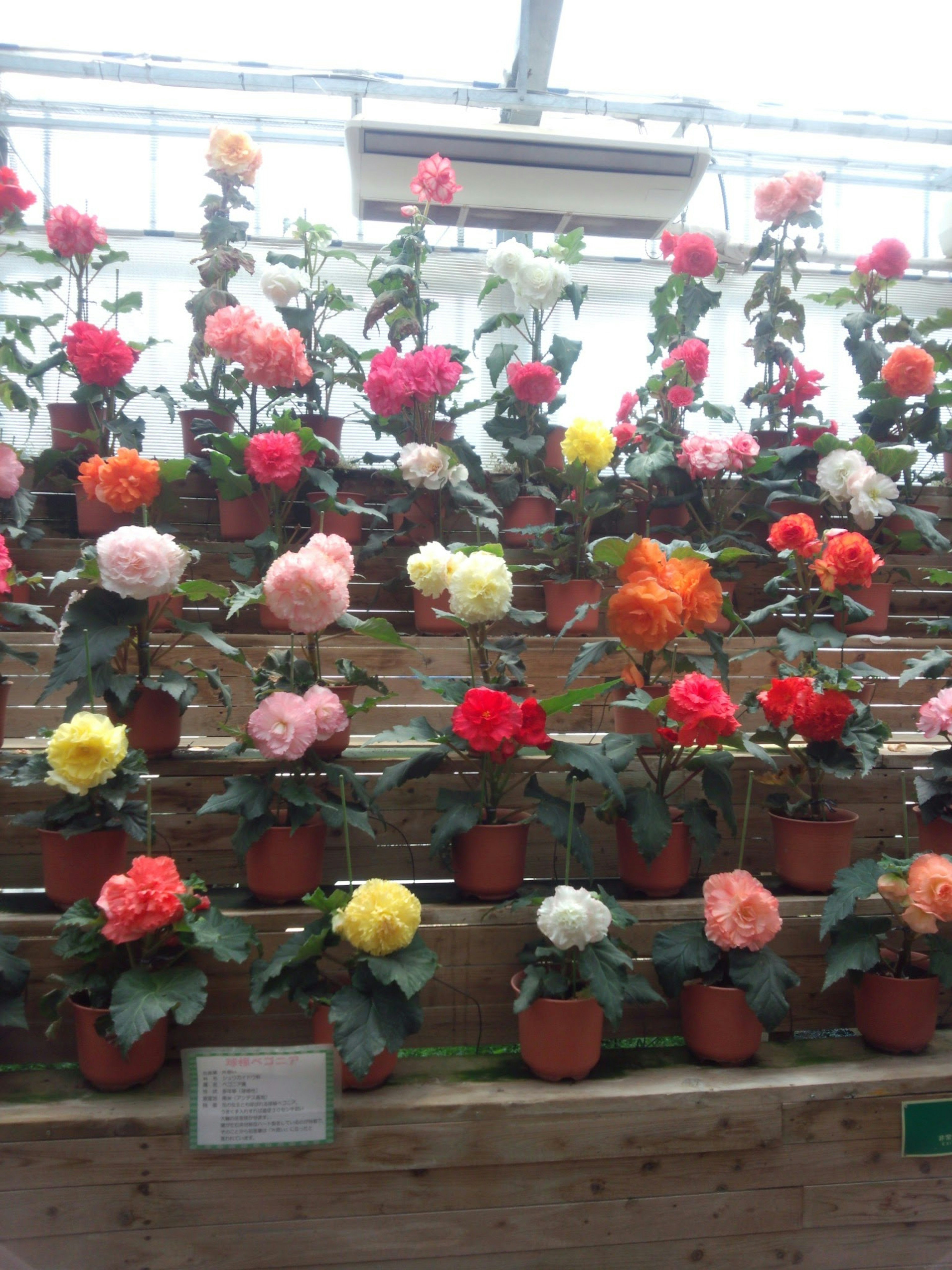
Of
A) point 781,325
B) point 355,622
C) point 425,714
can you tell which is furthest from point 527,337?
point 355,622

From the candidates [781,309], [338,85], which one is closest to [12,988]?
[781,309]

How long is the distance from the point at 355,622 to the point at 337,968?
596mm

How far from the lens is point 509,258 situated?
9.20ft

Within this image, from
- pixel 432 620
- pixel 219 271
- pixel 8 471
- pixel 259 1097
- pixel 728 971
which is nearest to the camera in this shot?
pixel 259 1097

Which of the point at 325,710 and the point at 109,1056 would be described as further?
the point at 325,710

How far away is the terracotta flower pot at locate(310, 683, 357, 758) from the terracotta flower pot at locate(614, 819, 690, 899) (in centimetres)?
54

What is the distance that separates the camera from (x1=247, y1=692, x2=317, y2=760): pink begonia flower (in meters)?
1.46

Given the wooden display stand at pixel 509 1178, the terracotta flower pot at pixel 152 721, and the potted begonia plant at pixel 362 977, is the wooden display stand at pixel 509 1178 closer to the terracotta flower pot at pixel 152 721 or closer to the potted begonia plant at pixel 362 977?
the potted begonia plant at pixel 362 977

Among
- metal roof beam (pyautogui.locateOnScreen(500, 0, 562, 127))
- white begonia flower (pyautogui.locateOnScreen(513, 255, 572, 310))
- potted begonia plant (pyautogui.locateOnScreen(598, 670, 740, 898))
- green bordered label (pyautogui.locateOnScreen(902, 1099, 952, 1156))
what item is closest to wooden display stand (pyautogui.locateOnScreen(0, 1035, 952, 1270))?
green bordered label (pyautogui.locateOnScreen(902, 1099, 952, 1156))

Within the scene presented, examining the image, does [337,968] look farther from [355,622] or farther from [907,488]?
[907,488]

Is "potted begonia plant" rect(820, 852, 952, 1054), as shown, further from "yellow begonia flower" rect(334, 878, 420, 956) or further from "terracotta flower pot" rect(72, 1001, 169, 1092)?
"terracotta flower pot" rect(72, 1001, 169, 1092)

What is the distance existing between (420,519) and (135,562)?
1.33 metres

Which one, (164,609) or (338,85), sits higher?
(338,85)

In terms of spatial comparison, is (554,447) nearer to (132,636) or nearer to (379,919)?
(132,636)
